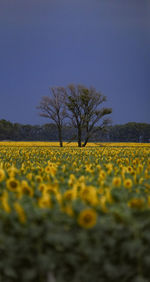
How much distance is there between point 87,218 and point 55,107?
35.9 m

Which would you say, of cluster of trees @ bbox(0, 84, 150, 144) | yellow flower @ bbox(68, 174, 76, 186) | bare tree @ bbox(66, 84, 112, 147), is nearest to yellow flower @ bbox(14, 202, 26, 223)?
yellow flower @ bbox(68, 174, 76, 186)

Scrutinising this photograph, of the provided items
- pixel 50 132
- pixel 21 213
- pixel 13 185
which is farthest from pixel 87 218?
pixel 50 132

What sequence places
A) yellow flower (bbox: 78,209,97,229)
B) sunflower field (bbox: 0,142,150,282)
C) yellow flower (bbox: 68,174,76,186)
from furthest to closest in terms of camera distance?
1. yellow flower (bbox: 68,174,76,186)
2. sunflower field (bbox: 0,142,150,282)
3. yellow flower (bbox: 78,209,97,229)

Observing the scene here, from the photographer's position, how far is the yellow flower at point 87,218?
1947 mm

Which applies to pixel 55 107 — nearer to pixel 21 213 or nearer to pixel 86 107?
pixel 86 107

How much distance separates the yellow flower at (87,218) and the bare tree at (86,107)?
106 ft

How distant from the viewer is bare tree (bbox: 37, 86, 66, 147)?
36.7m

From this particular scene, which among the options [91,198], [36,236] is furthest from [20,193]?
[91,198]

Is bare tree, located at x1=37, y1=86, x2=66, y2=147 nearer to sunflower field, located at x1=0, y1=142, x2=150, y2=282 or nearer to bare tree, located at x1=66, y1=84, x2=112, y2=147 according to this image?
bare tree, located at x1=66, y1=84, x2=112, y2=147

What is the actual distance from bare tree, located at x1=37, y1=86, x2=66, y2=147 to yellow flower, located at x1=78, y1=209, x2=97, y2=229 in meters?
34.9

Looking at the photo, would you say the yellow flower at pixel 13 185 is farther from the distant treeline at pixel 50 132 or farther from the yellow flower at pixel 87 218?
the distant treeline at pixel 50 132

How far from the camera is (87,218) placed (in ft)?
6.48

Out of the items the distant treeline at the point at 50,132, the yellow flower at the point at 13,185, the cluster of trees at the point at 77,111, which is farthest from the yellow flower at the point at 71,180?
the distant treeline at the point at 50,132

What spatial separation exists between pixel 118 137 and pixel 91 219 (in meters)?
110
